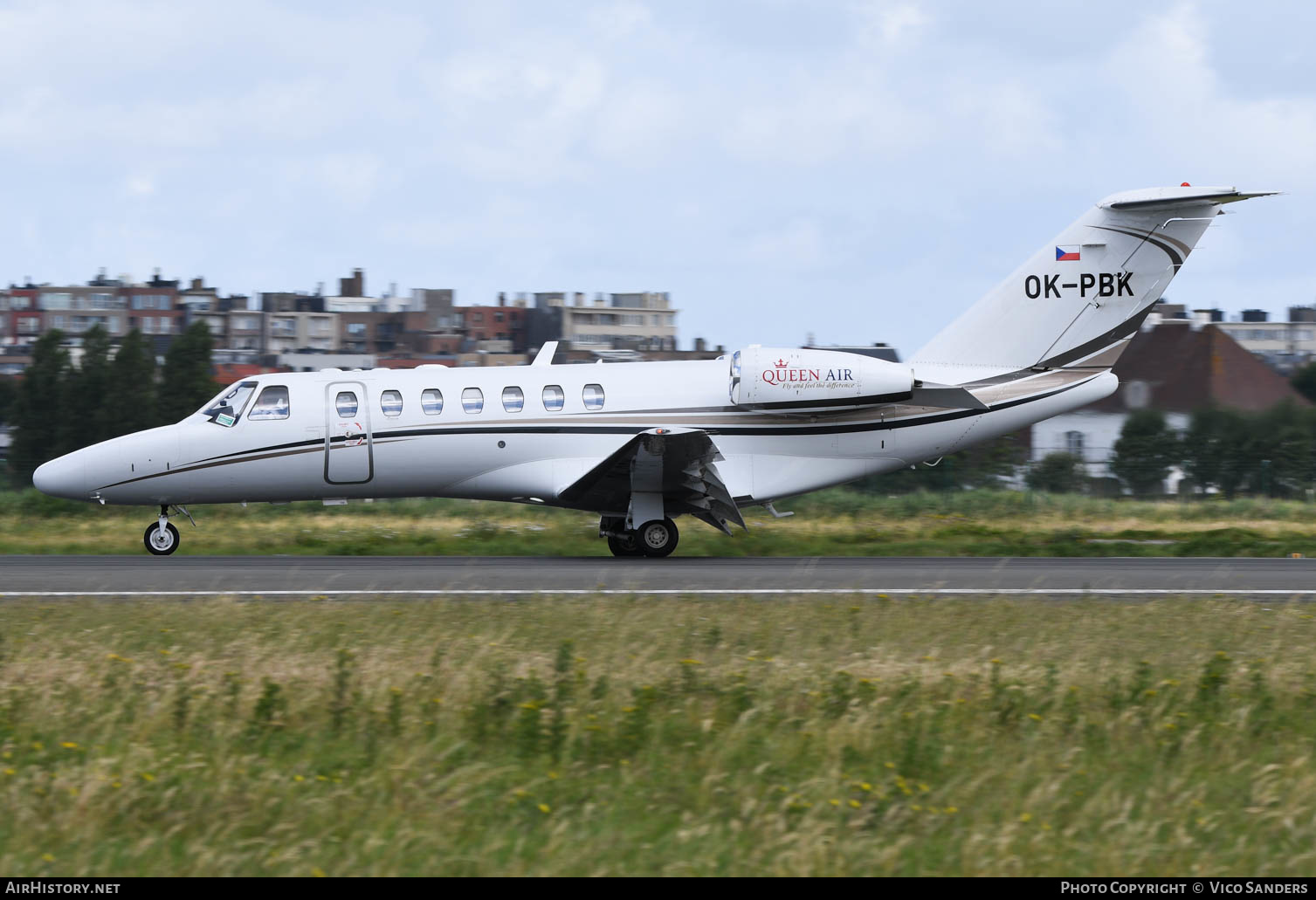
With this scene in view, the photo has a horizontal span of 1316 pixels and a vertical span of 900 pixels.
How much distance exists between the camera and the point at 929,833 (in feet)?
19.9

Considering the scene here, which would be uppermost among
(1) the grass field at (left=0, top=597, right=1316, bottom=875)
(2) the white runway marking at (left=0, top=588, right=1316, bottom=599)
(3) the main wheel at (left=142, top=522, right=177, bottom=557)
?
(3) the main wheel at (left=142, top=522, right=177, bottom=557)

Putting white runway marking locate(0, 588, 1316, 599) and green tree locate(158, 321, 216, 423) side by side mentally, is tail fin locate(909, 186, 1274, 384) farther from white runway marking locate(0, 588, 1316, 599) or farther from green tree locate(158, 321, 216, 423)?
green tree locate(158, 321, 216, 423)

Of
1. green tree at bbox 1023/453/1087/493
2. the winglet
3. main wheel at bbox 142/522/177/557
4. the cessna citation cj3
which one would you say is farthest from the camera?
green tree at bbox 1023/453/1087/493

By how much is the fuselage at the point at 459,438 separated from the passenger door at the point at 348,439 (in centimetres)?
2

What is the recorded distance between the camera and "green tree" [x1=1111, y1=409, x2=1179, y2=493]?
32500 millimetres

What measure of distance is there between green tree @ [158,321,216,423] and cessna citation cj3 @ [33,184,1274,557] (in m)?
23.4

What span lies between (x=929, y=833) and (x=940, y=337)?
1412cm

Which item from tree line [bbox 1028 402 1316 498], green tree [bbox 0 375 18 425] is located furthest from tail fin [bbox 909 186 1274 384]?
green tree [bbox 0 375 18 425]

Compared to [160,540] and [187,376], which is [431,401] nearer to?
[160,540]

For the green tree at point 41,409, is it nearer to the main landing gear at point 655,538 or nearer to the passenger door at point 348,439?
the passenger door at point 348,439

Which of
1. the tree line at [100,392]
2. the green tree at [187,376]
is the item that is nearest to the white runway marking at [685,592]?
the tree line at [100,392]

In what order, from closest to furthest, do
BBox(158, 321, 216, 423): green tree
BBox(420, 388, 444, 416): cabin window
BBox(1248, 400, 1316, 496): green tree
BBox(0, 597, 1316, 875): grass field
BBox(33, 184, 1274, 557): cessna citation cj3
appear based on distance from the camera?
BBox(0, 597, 1316, 875): grass field
BBox(33, 184, 1274, 557): cessna citation cj3
BBox(420, 388, 444, 416): cabin window
BBox(1248, 400, 1316, 496): green tree
BBox(158, 321, 216, 423): green tree

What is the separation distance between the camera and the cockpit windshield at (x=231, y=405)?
1841cm
